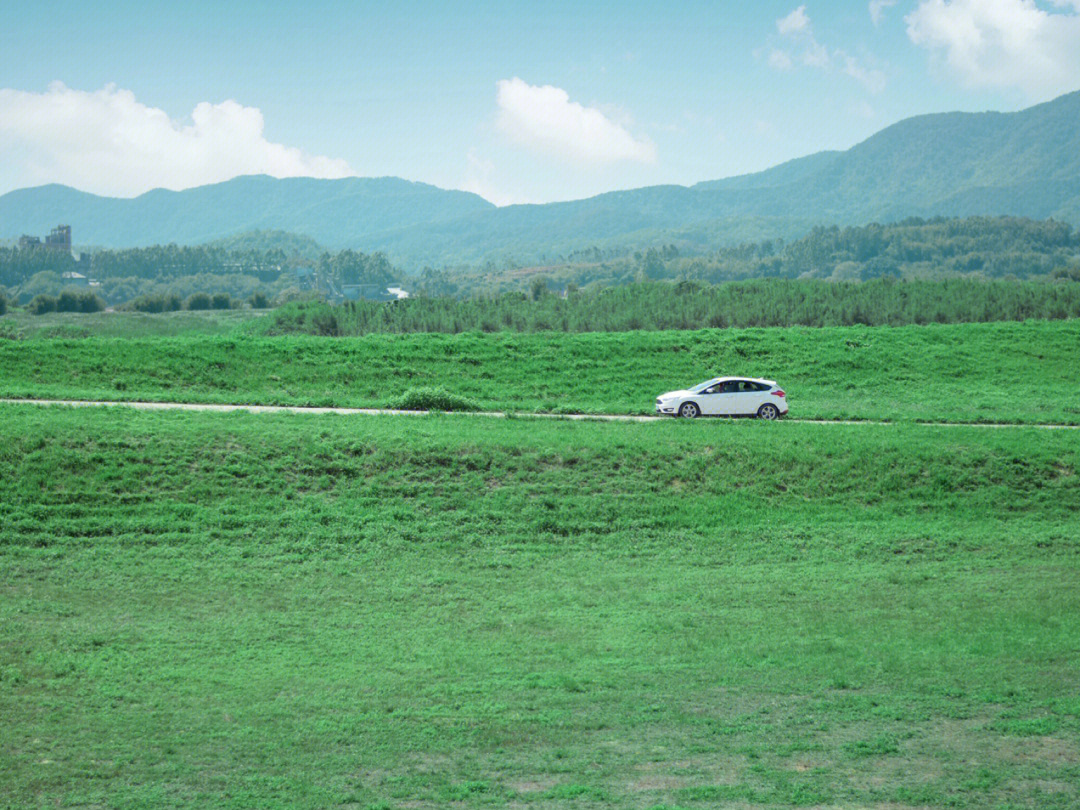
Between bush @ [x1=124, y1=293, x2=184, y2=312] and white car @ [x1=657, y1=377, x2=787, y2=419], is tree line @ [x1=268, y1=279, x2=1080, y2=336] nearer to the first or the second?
white car @ [x1=657, y1=377, x2=787, y2=419]

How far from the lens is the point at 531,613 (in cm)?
1719

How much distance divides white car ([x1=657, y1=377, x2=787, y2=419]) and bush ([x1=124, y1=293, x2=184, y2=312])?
89.0 meters

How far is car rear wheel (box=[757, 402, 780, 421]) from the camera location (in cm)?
3362

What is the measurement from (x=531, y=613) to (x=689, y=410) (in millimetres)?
17992

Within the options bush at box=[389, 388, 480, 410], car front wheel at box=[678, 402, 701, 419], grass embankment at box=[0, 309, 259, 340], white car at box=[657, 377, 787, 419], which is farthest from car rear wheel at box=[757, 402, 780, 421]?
grass embankment at box=[0, 309, 259, 340]

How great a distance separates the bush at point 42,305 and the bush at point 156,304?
30.1 feet

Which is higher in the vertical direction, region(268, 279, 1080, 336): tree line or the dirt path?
region(268, 279, 1080, 336): tree line

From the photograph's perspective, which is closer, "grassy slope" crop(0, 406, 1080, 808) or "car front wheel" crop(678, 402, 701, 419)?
"grassy slope" crop(0, 406, 1080, 808)

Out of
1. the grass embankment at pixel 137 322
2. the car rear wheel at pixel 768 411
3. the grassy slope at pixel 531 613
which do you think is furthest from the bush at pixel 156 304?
the car rear wheel at pixel 768 411

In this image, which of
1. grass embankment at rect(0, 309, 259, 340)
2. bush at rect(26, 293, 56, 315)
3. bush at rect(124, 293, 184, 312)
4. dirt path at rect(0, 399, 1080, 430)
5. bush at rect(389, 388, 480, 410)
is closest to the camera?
dirt path at rect(0, 399, 1080, 430)

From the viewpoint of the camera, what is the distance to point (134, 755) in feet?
36.8

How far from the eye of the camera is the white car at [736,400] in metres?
33.6

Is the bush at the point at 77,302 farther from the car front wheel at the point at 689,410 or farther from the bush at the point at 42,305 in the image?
the car front wheel at the point at 689,410

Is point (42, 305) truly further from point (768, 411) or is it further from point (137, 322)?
point (768, 411)
